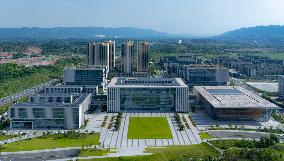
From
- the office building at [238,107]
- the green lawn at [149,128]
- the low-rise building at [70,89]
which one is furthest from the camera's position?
the low-rise building at [70,89]

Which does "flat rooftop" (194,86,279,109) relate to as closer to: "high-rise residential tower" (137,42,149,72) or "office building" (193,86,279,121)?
"office building" (193,86,279,121)

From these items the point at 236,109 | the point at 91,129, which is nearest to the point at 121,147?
the point at 91,129

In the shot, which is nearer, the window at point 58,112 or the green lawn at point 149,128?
the green lawn at point 149,128

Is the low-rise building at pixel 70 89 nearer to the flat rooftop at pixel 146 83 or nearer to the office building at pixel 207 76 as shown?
the flat rooftop at pixel 146 83

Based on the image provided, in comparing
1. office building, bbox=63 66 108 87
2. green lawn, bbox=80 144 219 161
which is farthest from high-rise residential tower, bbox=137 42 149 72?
green lawn, bbox=80 144 219 161

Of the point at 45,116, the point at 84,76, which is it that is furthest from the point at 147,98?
the point at 84,76

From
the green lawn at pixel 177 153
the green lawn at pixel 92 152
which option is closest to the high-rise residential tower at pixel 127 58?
the green lawn at pixel 177 153
